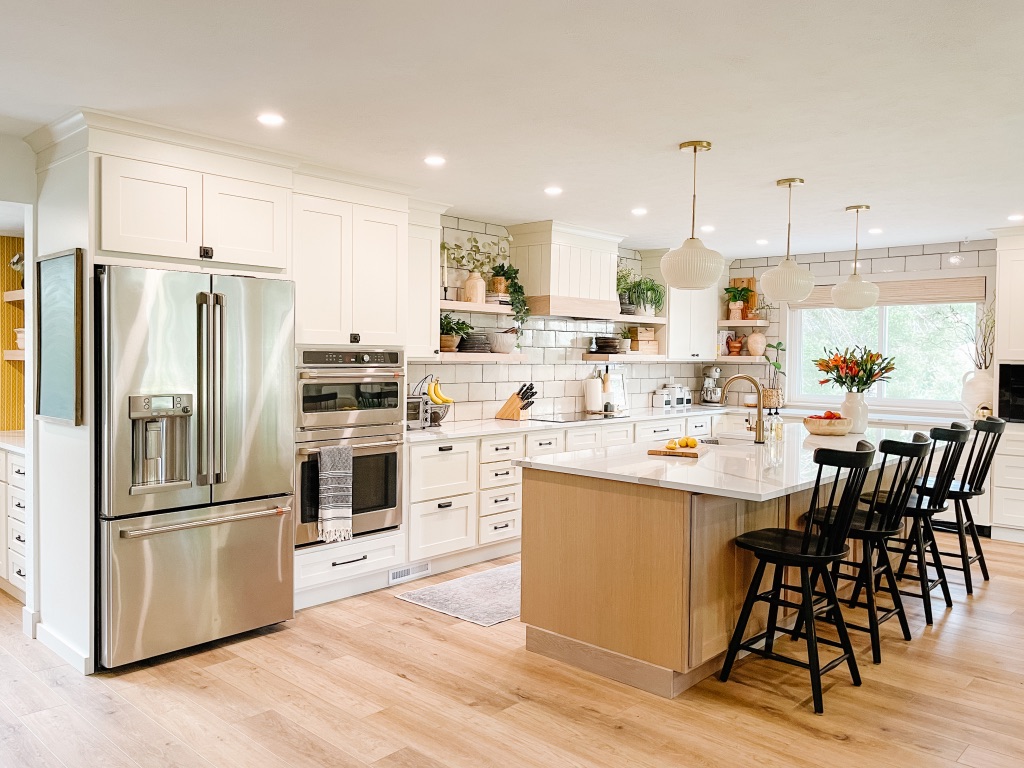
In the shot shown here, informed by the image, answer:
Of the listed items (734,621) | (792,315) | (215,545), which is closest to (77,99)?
(215,545)

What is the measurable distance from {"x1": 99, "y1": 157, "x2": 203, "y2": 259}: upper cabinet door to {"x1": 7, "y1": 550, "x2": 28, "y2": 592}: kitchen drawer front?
2003mm

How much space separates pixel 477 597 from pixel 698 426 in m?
3.40

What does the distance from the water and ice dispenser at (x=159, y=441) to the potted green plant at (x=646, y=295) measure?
4.38m

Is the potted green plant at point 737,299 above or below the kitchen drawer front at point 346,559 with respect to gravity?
above

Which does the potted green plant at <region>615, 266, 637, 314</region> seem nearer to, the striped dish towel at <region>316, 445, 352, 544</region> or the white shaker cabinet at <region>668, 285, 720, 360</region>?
the white shaker cabinet at <region>668, 285, 720, 360</region>

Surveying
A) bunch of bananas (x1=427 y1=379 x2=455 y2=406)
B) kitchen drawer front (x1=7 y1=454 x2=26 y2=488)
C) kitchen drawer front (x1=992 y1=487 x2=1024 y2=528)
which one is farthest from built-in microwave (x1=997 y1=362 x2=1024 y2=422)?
kitchen drawer front (x1=7 y1=454 x2=26 y2=488)

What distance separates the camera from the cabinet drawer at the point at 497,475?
5031mm

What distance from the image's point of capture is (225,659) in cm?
347

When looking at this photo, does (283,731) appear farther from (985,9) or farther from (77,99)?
(985,9)

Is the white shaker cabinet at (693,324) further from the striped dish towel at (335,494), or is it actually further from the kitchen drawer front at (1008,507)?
the striped dish towel at (335,494)

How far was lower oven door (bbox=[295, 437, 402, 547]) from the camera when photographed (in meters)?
4.01

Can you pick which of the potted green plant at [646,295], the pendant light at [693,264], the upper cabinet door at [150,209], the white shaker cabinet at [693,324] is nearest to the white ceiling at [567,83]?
the upper cabinet door at [150,209]

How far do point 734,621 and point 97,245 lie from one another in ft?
10.4

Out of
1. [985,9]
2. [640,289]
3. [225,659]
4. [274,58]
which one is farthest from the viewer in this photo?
[640,289]
